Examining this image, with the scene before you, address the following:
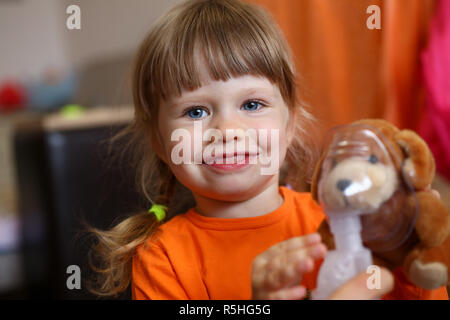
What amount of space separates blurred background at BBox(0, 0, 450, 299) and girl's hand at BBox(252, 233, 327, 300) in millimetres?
157

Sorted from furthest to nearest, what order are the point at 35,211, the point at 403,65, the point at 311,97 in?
1. the point at 35,211
2. the point at 403,65
3. the point at 311,97

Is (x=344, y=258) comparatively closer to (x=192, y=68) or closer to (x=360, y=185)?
(x=360, y=185)

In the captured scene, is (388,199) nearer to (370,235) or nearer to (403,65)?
(370,235)

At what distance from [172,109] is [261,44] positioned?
11 centimetres

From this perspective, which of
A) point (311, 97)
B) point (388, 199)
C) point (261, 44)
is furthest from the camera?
point (311, 97)

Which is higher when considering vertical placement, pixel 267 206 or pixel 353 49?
pixel 353 49

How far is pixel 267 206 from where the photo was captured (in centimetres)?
55

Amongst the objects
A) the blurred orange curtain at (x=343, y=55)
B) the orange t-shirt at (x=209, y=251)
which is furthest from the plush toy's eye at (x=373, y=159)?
the blurred orange curtain at (x=343, y=55)

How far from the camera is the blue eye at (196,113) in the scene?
1.62ft

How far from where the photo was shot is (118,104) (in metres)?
1.19

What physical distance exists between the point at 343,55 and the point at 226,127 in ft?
0.76

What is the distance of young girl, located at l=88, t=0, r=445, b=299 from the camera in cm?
48

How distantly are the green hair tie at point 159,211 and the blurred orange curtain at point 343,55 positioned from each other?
21cm
